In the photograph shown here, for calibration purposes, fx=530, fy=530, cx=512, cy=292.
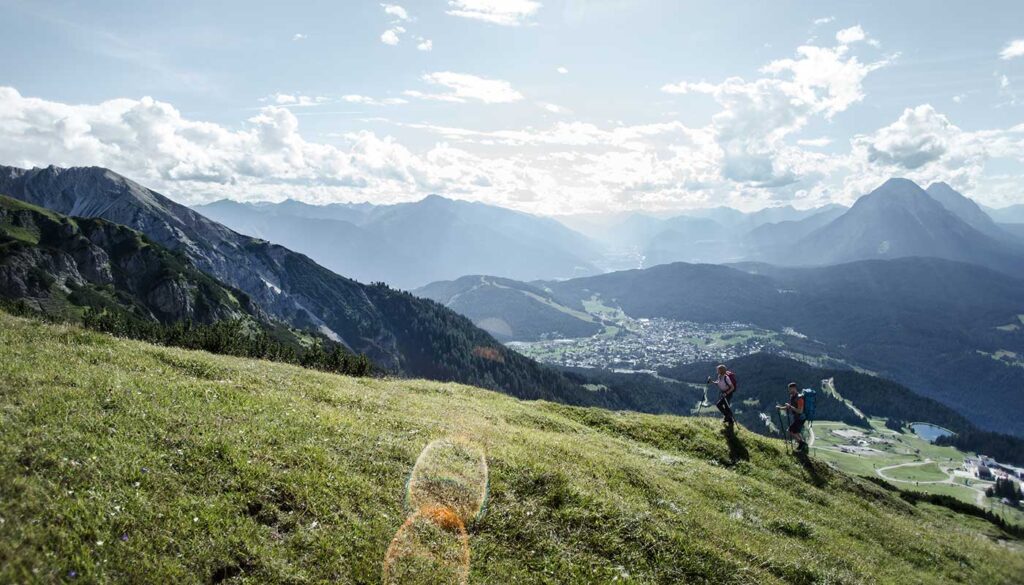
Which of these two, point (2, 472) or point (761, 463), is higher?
point (2, 472)

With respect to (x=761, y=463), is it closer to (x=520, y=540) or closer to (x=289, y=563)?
(x=520, y=540)

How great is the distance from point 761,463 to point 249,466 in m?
28.1

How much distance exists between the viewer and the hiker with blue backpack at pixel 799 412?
33.4 metres

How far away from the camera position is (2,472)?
1086 centimetres

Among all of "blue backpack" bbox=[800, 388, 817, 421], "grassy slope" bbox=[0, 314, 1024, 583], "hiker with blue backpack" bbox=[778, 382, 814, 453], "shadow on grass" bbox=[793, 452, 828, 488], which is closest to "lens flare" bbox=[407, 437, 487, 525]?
"grassy slope" bbox=[0, 314, 1024, 583]

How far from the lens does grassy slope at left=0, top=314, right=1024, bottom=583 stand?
1098 centimetres

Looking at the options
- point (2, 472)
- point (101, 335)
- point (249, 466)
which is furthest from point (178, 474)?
point (101, 335)

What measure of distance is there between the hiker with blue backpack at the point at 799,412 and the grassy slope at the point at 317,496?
19.4 ft

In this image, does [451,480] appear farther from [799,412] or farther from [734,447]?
[799,412]

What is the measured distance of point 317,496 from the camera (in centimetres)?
1383

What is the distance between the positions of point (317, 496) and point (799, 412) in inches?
1216

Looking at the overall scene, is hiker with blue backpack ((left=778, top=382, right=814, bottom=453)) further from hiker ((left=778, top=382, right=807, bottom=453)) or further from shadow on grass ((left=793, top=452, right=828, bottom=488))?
shadow on grass ((left=793, top=452, right=828, bottom=488))

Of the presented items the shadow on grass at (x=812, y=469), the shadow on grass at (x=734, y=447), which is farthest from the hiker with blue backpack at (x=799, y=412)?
the shadow on grass at (x=734, y=447)

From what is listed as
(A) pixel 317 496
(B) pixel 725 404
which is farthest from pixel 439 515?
(B) pixel 725 404
